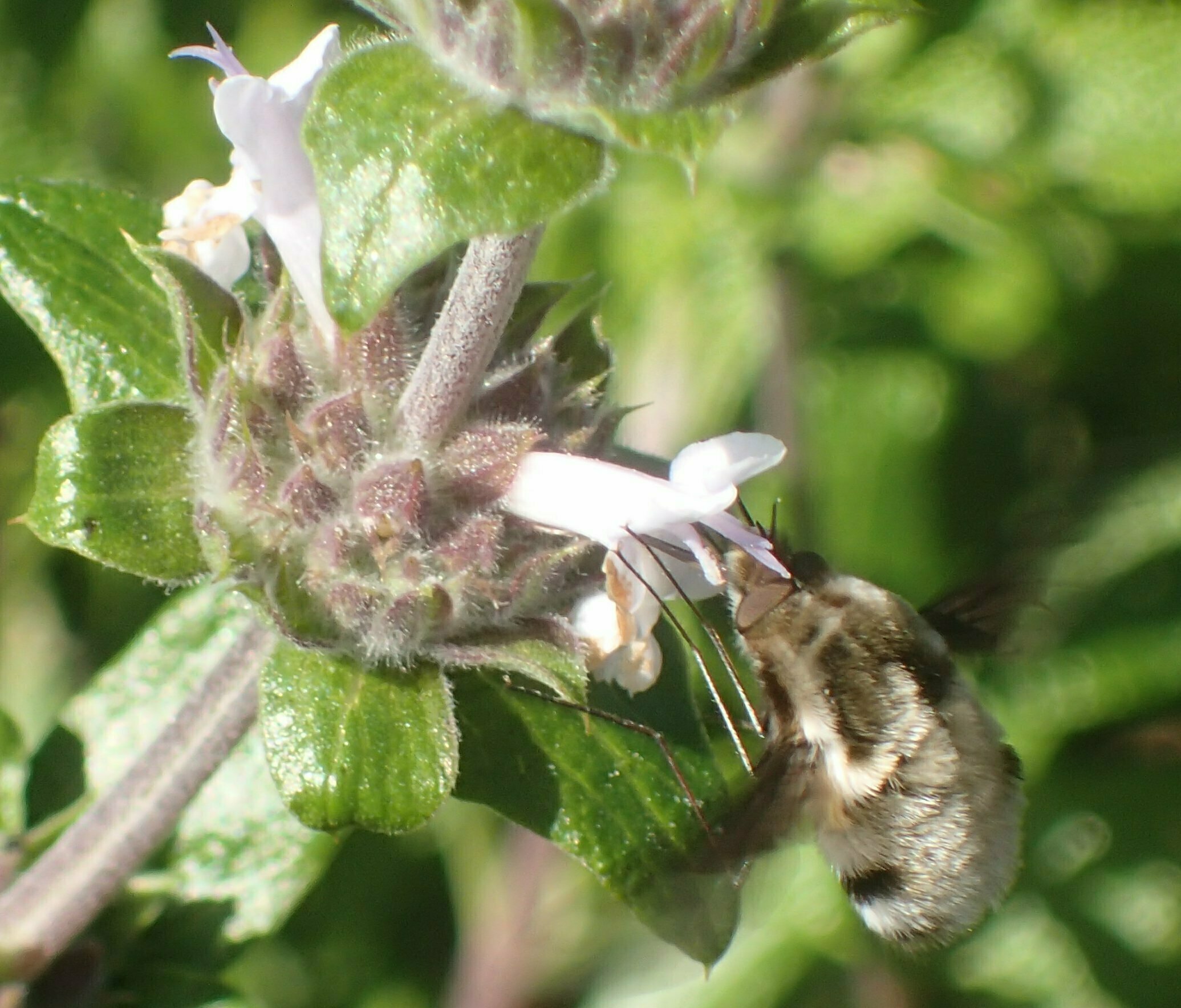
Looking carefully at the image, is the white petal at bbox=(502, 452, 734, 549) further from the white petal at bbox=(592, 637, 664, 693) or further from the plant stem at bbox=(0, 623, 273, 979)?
the plant stem at bbox=(0, 623, 273, 979)

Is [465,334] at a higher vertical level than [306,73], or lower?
lower

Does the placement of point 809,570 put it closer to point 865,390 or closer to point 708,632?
point 708,632

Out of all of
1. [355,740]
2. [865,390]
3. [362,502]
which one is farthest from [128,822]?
[865,390]

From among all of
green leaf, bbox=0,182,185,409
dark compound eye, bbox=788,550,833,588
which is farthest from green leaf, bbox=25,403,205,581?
dark compound eye, bbox=788,550,833,588

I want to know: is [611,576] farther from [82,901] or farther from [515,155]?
[82,901]

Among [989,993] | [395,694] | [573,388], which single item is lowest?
[989,993]

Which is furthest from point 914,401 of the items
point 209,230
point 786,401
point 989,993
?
point 209,230
